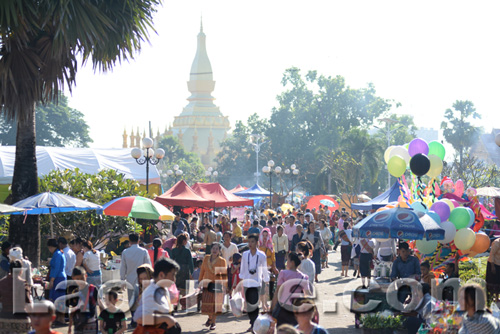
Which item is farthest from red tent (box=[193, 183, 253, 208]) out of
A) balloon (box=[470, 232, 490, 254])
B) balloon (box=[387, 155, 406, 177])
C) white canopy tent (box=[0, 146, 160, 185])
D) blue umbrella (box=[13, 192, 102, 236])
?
balloon (box=[470, 232, 490, 254])

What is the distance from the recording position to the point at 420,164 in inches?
529

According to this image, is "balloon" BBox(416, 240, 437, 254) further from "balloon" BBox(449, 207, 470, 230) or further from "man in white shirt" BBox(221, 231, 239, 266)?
"man in white shirt" BBox(221, 231, 239, 266)

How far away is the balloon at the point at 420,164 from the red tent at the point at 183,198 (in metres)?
8.90

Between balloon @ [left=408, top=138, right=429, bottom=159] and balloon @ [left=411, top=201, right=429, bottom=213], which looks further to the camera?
balloon @ [left=408, top=138, right=429, bottom=159]

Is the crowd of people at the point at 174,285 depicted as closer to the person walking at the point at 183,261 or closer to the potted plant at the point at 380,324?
the person walking at the point at 183,261

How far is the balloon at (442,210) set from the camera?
12758 mm

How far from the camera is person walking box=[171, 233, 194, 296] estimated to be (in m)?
12.3

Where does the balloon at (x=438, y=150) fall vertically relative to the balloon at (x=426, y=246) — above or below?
above

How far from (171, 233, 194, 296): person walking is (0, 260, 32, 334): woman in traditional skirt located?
3874 mm

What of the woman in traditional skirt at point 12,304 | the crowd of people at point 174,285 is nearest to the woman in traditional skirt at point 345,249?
the crowd of people at point 174,285

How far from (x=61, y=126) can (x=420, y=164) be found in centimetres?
6562

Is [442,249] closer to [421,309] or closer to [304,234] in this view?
[421,309]

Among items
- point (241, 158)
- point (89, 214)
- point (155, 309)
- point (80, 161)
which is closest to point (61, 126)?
point (241, 158)

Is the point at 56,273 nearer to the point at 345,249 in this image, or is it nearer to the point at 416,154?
the point at 416,154
